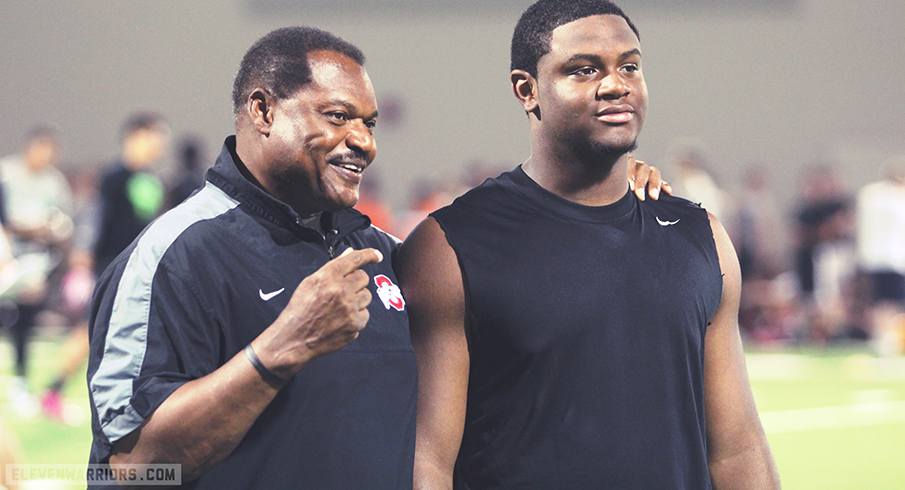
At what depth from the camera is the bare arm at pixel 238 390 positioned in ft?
6.61

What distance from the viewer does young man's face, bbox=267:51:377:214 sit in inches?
92.0

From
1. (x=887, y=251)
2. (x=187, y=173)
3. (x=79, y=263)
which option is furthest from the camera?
(x=79, y=263)

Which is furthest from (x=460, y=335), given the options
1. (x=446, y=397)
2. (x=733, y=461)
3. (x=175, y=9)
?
(x=175, y=9)

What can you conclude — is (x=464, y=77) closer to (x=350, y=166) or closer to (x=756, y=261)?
(x=756, y=261)

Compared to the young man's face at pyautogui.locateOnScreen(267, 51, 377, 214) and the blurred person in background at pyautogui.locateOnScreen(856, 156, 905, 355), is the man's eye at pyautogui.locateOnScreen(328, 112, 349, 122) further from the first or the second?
the blurred person in background at pyautogui.locateOnScreen(856, 156, 905, 355)

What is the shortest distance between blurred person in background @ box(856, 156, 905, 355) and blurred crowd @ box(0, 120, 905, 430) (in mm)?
14

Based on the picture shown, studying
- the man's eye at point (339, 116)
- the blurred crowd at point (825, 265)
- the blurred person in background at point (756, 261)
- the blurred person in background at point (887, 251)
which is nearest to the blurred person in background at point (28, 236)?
the man's eye at point (339, 116)

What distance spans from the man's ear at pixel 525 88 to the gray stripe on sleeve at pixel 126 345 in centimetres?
104

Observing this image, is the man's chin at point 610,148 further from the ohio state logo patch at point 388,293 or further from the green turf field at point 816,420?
the green turf field at point 816,420

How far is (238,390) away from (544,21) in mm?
1276

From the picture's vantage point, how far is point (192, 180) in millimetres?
7715

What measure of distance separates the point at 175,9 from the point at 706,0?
9476 millimetres

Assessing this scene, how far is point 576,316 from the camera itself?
2502 millimetres

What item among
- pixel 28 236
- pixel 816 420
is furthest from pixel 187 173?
pixel 816 420
